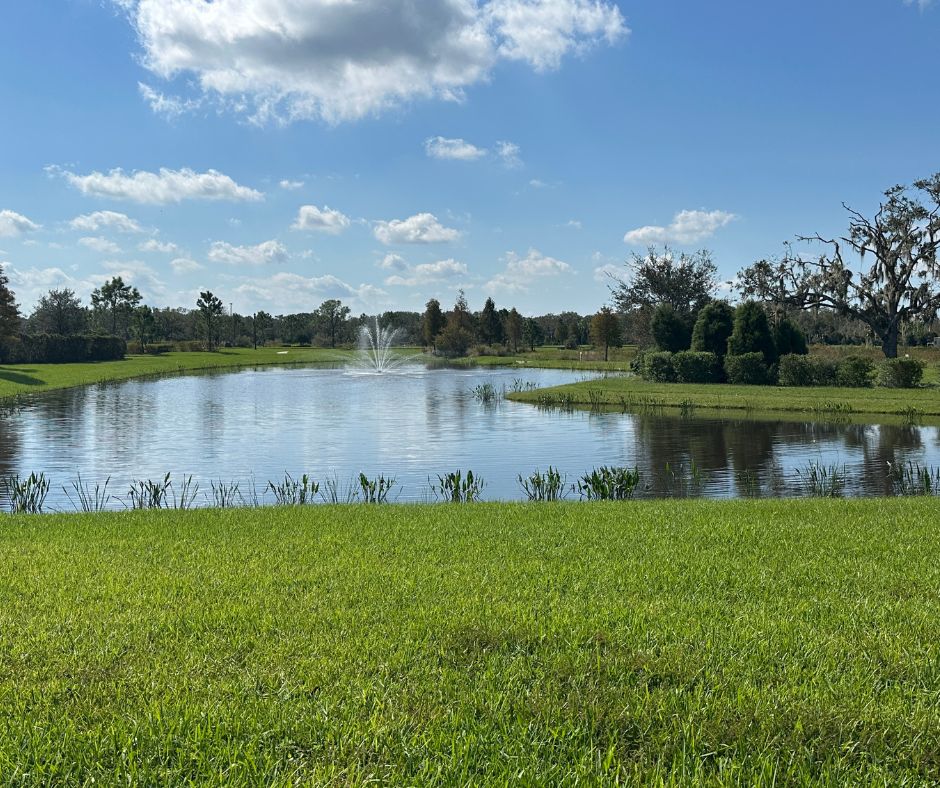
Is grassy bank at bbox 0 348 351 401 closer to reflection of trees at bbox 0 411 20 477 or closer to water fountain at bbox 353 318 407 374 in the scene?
reflection of trees at bbox 0 411 20 477

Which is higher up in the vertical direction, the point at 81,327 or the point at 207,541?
the point at 81,327

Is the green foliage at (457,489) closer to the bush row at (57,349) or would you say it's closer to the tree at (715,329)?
the tree at (715,329)

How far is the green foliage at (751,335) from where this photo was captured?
4050cm

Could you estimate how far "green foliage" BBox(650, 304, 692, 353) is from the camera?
45375 millimetres

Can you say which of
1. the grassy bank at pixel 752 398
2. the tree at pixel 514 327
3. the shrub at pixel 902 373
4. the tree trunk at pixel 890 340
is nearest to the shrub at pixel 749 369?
the grassy bank at pixel 752 398

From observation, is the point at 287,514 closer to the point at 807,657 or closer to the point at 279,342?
the point at 807,657

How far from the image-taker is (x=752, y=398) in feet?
109

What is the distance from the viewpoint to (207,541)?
29.2 ft

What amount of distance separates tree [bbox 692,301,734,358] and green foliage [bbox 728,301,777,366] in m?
1.19

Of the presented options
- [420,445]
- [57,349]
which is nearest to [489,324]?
[57,349]

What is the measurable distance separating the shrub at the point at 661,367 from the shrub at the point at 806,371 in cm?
589

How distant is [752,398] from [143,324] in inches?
3326

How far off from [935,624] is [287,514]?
7976 mm

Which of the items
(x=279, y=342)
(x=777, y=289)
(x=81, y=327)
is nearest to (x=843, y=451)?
(x=777, y=289)
